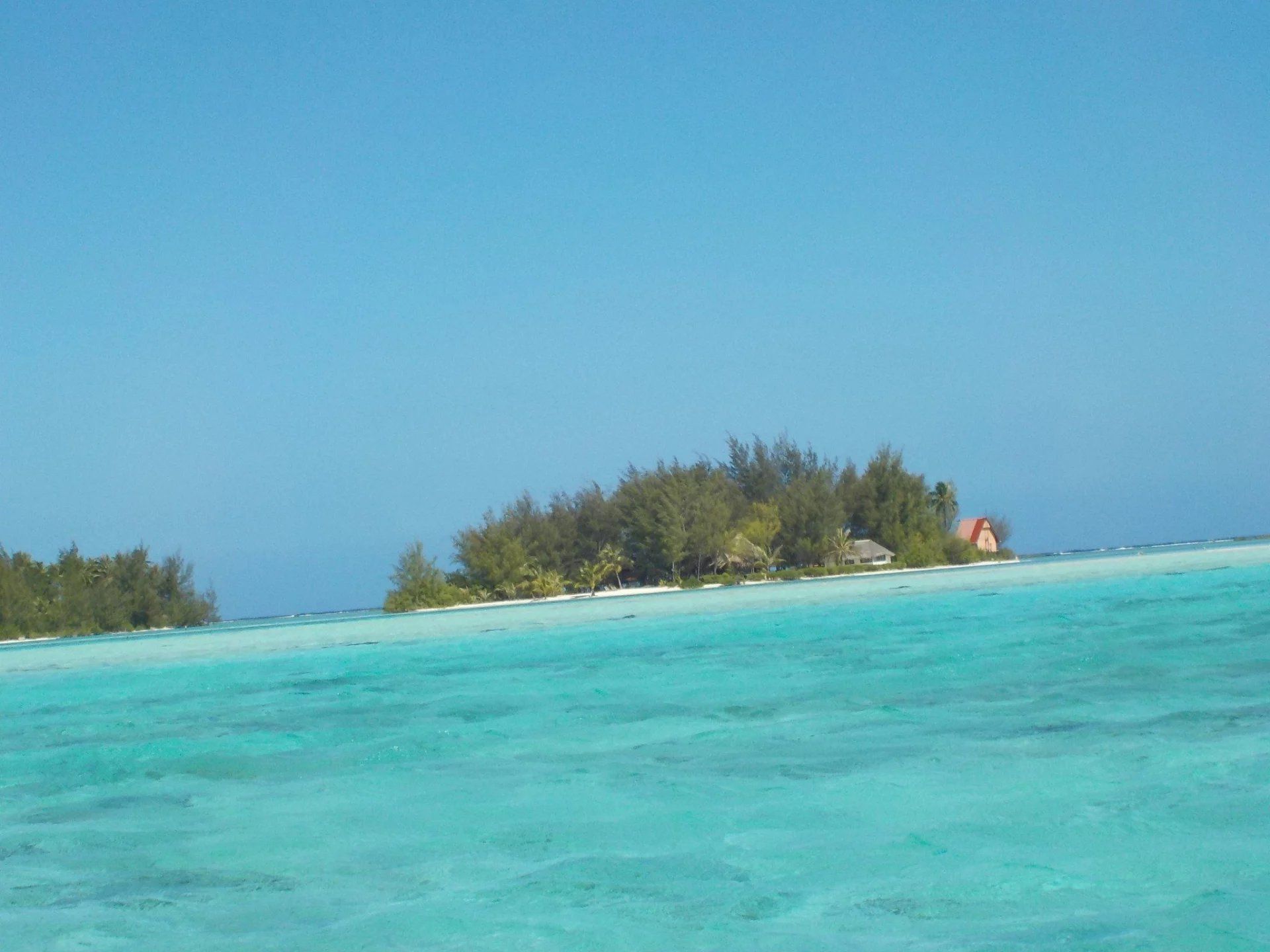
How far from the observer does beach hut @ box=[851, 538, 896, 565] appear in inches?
1959

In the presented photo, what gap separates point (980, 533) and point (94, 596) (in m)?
40.2

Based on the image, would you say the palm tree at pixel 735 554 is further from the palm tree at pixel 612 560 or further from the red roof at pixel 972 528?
the red roof at pixel 972 528

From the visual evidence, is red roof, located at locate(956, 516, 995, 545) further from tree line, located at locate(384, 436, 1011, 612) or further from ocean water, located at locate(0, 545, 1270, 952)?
ocean water, located at locate(0, 545, 1270, 952)

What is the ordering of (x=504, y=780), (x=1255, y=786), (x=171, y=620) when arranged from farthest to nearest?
(x=171, y=620) → (x=504, y=780) → (x=1255, y=786)

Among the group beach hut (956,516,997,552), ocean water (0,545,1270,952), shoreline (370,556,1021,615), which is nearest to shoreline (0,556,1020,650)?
shoreline (370,556,1021,615)

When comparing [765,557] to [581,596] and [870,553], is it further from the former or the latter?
[581,596]

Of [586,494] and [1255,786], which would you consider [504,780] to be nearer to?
[1255,786]

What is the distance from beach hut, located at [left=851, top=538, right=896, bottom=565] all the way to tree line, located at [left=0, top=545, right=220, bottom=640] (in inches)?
1126

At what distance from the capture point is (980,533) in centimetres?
5875

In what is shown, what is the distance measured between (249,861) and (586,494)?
1742 inches

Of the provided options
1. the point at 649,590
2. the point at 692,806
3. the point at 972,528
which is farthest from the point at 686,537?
the point at 692,806

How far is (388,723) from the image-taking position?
37.0ft

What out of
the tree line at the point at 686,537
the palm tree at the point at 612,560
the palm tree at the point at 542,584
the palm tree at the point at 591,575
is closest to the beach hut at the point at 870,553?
the tree line at the point at 686,537

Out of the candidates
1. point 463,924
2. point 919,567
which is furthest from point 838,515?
point 463,924
